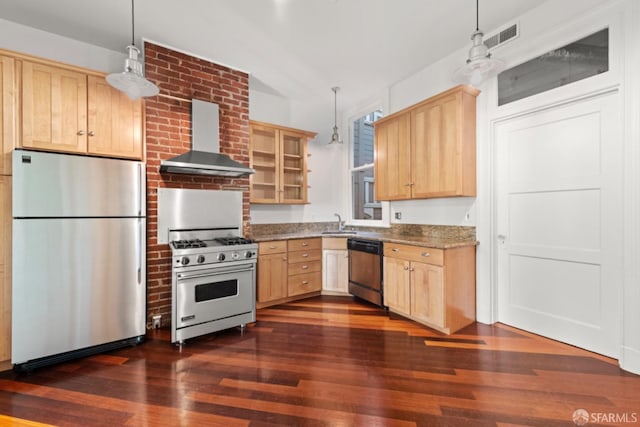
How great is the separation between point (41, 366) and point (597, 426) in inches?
156

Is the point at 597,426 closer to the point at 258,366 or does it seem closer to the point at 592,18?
the point at 258,366

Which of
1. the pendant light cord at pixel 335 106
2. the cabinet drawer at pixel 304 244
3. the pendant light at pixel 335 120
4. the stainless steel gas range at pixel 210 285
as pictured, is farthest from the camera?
the pendant light cord at pixel 335 106

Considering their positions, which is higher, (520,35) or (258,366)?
(520,35)

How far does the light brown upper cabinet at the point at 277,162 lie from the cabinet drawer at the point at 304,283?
1.17 metres

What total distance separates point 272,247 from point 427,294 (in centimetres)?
197

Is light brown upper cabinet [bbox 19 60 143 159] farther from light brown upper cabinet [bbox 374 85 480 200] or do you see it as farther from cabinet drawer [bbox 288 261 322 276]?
light brown upper cabinet [bbox 374 85 480 200]

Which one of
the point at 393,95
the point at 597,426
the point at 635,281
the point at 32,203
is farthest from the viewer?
the point at 393,95

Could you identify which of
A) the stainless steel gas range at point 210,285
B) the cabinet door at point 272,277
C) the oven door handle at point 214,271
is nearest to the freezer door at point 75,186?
the stainless steel gas range at point 210,285

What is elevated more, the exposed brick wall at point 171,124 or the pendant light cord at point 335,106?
the pendant light cord at point 335,106

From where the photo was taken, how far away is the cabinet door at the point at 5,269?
221cm

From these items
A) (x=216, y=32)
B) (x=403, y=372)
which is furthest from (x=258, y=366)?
(x=216, y=32)

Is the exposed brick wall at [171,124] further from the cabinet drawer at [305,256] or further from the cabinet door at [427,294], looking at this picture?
the cabinet door at [427,294]

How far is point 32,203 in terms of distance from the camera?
2.24 m

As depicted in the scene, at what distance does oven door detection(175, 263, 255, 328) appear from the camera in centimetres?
270
